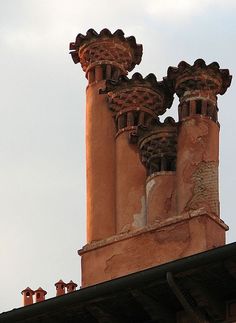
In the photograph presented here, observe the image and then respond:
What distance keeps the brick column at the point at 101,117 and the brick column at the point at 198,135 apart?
4.20 feet

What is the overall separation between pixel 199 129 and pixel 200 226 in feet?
5.36

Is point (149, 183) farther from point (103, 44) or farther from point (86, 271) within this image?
point (103, 44)

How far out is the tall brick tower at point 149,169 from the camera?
21.2 metres

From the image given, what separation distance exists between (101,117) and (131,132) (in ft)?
2.94

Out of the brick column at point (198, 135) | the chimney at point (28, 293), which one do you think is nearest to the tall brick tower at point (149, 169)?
the brick column at point (198, 135)

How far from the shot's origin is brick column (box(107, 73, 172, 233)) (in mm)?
22094

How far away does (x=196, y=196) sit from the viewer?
21.4 meters

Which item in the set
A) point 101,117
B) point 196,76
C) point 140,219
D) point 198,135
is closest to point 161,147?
point 198,135

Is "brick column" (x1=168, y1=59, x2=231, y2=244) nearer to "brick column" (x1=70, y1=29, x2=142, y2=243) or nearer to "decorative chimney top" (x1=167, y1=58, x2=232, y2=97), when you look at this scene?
"decorative chimney top" (x1=167, y1=58, x2=232, y2=97)

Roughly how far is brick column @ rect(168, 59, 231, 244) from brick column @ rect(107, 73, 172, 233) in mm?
532

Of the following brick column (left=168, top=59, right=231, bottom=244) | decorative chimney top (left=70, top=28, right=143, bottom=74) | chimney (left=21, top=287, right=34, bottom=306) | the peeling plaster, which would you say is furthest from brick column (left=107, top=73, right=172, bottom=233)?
chimney (left=21, top=287, right=34, bottom=306)

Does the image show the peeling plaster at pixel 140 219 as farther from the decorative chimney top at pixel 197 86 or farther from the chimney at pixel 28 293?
the chimney at pixel 28 293

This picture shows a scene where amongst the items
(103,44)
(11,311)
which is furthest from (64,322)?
(103,44)

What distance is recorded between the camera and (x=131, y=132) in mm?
22734
